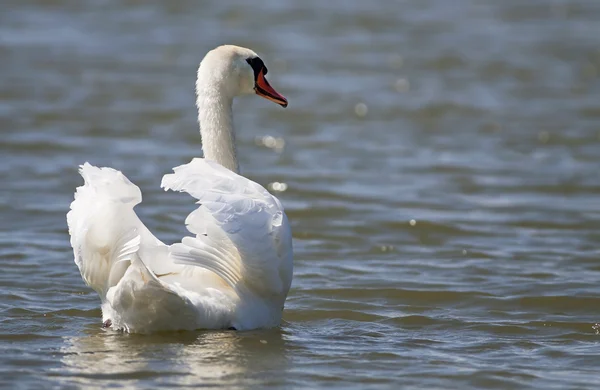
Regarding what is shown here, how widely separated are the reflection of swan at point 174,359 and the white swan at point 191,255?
0.31 feet

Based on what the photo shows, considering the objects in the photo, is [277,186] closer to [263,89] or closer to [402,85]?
[263,89]

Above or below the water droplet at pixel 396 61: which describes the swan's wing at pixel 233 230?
below

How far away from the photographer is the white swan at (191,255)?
20.1ft

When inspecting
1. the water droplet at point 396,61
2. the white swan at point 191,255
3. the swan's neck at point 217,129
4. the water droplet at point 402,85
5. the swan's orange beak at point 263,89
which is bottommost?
the white swan at point 191,255

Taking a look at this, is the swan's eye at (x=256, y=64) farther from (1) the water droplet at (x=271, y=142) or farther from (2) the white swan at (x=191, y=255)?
(1) the water droplet at (x=271, y=142)

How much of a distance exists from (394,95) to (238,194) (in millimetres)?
9205

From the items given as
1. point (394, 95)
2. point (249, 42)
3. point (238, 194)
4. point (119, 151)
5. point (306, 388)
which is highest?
point (249, 42)

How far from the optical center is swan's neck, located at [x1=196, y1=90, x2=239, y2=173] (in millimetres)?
7172

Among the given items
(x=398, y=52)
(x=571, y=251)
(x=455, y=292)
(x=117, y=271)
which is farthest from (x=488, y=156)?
(x=117, y=271)

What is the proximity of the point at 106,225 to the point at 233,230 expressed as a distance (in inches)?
25.6

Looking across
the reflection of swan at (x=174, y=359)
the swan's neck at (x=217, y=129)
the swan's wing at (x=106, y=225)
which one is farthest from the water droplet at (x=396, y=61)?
the swan's wing at (x=106, y=225)

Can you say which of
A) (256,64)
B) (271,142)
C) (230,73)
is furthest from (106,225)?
(271,142)

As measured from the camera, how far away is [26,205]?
1020 cm

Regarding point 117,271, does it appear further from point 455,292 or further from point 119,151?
point 119,151
